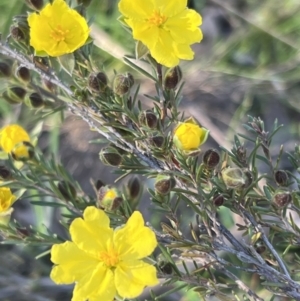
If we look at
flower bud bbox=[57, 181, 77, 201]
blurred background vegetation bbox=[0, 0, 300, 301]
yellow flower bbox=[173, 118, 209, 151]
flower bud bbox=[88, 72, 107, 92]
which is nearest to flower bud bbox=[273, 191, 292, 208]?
yellow flower bbox=[173, 118, 209, 151]

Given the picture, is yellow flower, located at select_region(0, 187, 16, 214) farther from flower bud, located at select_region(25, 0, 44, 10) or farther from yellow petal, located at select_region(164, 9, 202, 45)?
yellow petal, located at select_region(164, 9, 202, 45)

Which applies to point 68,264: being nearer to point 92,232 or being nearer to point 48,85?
point 92,232

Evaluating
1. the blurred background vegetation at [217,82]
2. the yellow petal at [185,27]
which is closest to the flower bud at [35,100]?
the yellow petal at [185,27]

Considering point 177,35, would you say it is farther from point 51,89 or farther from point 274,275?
point 274,275

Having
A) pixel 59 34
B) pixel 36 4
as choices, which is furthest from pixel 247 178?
pixel 36 4

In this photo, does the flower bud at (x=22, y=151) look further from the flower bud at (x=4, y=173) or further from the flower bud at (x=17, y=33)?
the flower bud at (x=17, y=33)
